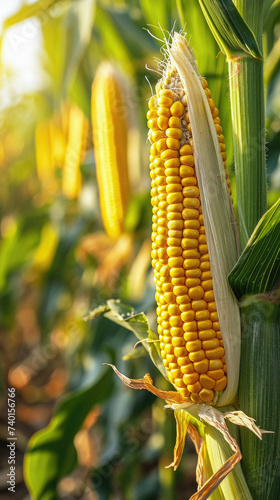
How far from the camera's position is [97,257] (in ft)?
8.93

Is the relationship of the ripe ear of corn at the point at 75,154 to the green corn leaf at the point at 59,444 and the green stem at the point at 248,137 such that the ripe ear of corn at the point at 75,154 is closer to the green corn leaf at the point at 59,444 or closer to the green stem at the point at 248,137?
the green corn leaf at the point at 59,444

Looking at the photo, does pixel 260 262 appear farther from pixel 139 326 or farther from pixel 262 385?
pixel 139 326

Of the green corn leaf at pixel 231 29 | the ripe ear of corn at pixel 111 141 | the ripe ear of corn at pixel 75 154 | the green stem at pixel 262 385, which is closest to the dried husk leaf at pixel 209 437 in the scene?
the green stem at pixel 262 385

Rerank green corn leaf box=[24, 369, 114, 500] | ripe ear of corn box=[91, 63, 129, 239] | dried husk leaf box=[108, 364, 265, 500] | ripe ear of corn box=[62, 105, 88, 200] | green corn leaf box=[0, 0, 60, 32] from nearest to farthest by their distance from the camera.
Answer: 1. dried husk leaf box=[108, 364, 265, 500]
2. green corn leaf box=[24, 369, 114, 500]
3. green corn leaf box=[0, 0, 60, 32]
4. ripe ear of corn box=[91, 63, 129, 239]
5. ripe ear of corn box=[62, 105, 88, 200]

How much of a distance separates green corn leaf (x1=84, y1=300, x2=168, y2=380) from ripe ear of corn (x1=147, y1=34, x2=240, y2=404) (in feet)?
0.36

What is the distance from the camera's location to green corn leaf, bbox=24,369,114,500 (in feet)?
4.97

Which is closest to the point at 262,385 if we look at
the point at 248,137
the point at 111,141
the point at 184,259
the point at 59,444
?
the point at 184,259

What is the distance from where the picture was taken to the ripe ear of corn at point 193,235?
2.81 feet

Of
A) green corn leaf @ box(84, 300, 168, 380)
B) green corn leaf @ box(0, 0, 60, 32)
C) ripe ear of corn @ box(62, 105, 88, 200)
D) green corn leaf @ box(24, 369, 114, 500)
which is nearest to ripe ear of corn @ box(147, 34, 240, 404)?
green corn leaf @ box(84, 300, 168, 380)

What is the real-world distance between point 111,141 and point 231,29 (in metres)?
1.27

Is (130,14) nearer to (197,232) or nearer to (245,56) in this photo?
(245,56)

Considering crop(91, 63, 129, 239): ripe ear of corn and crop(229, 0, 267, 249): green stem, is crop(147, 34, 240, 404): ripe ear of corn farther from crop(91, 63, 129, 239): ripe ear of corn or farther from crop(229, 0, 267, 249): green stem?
crop(91, 63, 129, 239): ripe ear of corn

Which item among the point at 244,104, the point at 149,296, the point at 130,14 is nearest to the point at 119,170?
the point at 149,296

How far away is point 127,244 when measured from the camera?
2354mm
